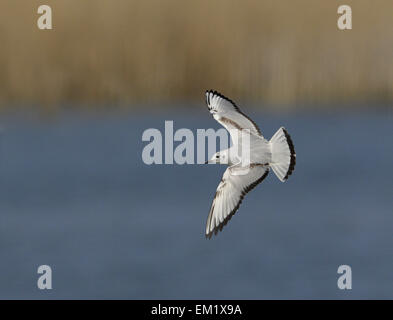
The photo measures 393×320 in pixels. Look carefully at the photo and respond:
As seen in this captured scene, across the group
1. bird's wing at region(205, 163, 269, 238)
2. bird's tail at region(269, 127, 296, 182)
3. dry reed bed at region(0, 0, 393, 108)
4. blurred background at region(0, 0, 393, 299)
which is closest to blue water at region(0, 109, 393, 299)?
blurred background at region(0, 0, 393, 299)

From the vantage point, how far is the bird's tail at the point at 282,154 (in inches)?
238

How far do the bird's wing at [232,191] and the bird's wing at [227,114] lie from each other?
223 millimetres

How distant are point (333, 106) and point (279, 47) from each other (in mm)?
1129

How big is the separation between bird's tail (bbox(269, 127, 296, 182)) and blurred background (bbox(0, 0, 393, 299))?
3.26 metres

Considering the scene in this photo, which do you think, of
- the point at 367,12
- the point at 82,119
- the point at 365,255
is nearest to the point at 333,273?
the point at 365,255

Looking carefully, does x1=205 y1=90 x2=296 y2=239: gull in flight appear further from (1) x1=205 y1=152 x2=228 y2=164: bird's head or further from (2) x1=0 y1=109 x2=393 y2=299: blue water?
(2) x1=0 y1=109 x2=393 y2=299: blue water

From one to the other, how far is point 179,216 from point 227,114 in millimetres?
4750

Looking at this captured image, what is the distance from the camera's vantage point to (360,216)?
1119cm

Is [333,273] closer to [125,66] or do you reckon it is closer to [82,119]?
[125,66]

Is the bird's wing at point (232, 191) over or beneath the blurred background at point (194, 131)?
beneath

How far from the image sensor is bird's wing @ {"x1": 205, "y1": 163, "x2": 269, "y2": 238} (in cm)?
617

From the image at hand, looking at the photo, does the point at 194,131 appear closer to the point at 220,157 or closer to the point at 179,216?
the point at 179,216

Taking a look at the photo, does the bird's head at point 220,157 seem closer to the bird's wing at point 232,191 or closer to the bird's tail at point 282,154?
the bird's wing at point 232,191

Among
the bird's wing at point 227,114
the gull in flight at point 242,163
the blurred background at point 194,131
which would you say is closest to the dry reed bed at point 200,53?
the blurred background at point 194,131
